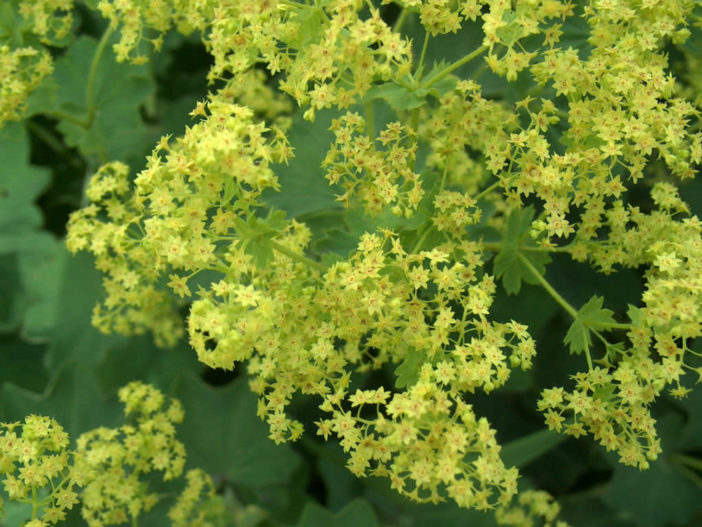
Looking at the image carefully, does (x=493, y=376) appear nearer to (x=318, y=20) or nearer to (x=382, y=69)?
(x=382, y=69)

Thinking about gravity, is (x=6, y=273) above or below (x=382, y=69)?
below

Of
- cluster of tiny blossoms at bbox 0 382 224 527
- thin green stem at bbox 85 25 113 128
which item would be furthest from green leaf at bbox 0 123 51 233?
cluster of tiny blossoms at bbox 0 382 224 527

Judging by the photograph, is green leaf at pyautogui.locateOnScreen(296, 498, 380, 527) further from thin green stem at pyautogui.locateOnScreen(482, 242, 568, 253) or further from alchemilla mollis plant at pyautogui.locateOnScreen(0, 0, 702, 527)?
thin green stem at pyautogui.locateOnScreen(482, 242, 568, 253)

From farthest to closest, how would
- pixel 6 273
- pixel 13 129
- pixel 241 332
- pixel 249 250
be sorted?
pixel 6 273 → pixel 13 129 → pixel 249 250 → pixel 241 332

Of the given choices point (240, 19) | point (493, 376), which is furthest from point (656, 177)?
point (240, 19)

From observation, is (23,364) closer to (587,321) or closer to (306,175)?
(306,175)

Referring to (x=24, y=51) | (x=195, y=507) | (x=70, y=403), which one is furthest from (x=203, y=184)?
(x=70, y=403)

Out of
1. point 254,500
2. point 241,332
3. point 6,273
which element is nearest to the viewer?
point 241,332
